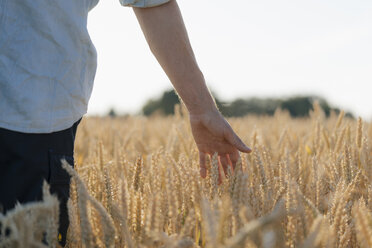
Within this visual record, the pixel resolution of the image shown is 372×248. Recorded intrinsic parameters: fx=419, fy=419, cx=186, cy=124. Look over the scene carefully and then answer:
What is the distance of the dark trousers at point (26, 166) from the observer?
0.89 meters

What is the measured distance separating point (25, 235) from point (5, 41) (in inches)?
18.4

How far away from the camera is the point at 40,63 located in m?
0.90

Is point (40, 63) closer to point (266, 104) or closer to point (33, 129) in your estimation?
point (33, 129)

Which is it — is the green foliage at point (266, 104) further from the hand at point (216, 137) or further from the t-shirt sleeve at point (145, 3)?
the t-shirt sleeve at point (145, 3)

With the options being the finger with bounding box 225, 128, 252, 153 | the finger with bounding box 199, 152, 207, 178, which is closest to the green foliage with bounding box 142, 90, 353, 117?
the finger with bounding box 199, 152, 207, 178

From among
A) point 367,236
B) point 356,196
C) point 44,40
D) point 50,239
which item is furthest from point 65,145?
point 356,196

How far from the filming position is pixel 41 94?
2.94 feet

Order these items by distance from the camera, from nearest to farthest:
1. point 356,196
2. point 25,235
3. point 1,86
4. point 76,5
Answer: point 25,235 → point 1,86 → point 76,5 → point 356,196

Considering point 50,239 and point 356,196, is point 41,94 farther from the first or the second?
point 356,196

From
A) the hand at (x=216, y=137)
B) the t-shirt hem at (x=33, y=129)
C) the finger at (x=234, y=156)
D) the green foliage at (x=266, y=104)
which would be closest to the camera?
the t-shirt hem at (x=33, y=129)

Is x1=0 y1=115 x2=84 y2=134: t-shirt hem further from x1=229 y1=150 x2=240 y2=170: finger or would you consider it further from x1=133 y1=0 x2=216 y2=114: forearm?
x1=229 y1=150 x2=240 y2=170: finger

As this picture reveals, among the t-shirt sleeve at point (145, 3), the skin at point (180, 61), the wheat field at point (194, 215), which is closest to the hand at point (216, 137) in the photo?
the skin at point (180, 61)

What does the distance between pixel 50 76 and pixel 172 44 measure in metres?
0.31

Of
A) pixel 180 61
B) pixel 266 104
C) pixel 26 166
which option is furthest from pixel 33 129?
pixel 266 104
